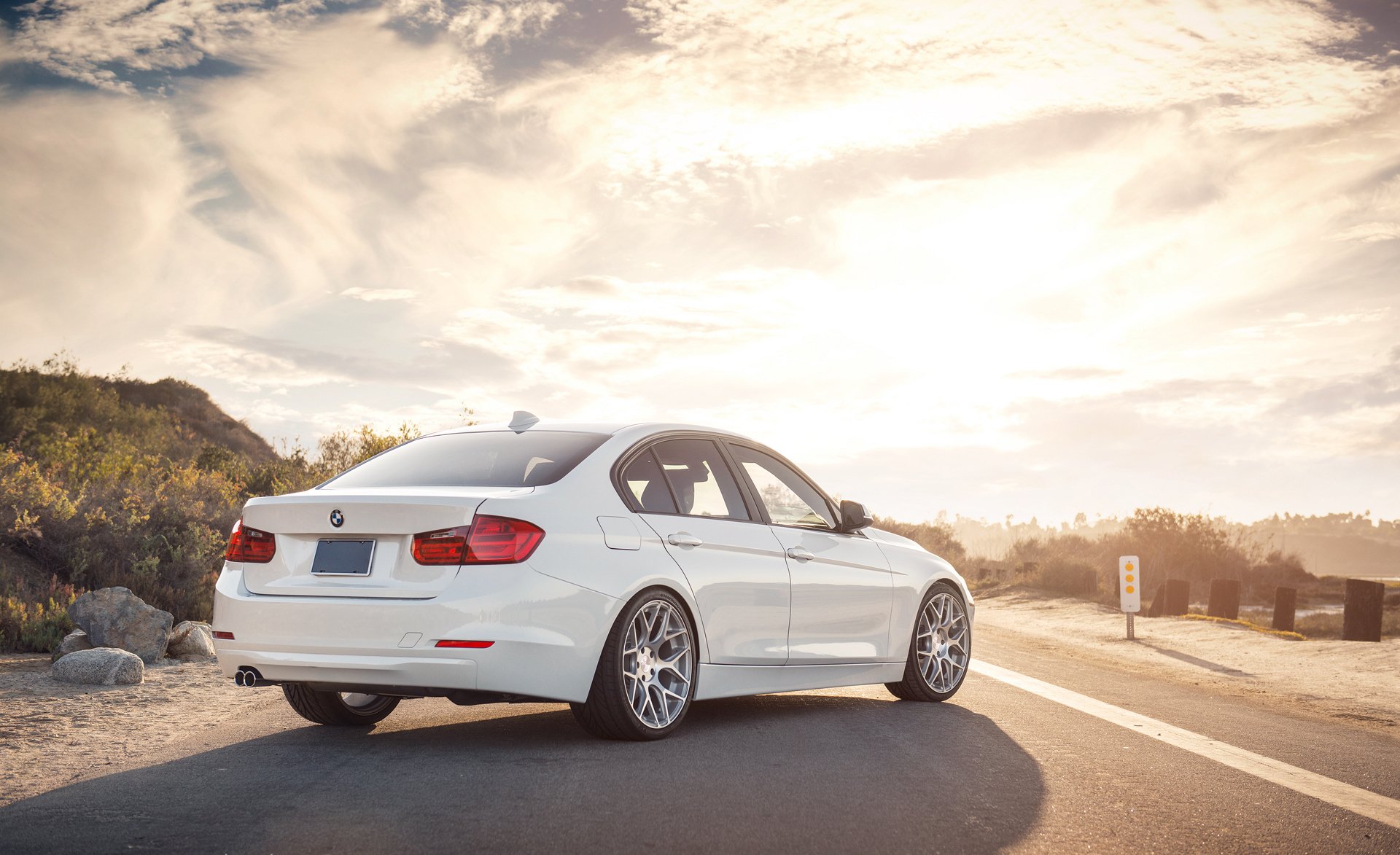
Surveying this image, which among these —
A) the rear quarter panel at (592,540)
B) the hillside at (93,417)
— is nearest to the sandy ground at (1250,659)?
the rear quarter panel at (592,540)

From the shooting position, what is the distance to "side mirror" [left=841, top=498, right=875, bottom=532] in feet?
26.8

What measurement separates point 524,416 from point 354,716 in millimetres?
1942

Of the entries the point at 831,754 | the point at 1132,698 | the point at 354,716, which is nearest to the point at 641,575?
the point at 831,754

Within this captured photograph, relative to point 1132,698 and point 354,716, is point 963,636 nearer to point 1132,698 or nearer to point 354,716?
point 1132,698

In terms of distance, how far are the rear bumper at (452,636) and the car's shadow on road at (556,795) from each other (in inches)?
16.1

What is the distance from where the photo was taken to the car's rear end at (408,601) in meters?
5.66

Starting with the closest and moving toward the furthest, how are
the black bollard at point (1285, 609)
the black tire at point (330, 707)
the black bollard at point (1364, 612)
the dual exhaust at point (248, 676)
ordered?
the dual exhaust at point (248, 676) < the black tire at point (330, 707) < the black bollard at point (1364, 612) < the black bollard at point (1285, 609)

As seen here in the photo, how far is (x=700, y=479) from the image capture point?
7.38 m

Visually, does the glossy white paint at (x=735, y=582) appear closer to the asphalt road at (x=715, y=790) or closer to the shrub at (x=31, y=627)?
the asphalt road at (x=715, y=790)

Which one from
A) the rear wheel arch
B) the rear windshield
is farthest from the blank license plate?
the rear wheel arch

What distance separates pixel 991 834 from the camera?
15.1 ft

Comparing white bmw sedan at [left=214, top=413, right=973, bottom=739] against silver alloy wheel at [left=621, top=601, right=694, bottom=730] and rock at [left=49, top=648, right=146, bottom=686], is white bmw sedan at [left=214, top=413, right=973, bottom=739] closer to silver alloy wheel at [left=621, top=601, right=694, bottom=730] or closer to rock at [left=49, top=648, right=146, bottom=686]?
silver alloy wheel at [left=621, top=601, right=694, bottom=730]

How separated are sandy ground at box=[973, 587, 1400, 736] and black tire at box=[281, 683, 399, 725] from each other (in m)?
6.78

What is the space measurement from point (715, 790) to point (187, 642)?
22.8 ft
